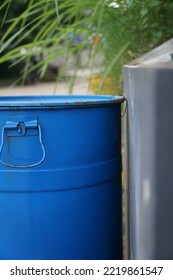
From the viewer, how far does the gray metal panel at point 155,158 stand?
4.87 ft

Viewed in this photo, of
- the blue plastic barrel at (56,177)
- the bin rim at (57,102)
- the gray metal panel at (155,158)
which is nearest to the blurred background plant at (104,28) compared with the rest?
the bin rim at (57,102)

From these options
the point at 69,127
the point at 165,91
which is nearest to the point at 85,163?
the point at 69,127

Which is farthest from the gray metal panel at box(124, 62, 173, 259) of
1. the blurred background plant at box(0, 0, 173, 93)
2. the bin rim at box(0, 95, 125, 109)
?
the blurred background plant at box(0, 0, 173, 93)

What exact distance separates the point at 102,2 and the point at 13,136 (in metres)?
1.14

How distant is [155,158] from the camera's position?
4.98 ft

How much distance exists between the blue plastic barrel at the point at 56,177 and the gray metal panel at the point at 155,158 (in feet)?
1.06

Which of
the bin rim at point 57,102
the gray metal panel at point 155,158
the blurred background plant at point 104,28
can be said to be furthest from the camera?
the blurred background plant at point 104,28

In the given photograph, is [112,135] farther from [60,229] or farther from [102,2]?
[102,2]

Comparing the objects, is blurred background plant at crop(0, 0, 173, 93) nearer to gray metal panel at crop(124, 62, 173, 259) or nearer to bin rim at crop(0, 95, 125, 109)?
bin rim at crop(0, 95, 125, 109)

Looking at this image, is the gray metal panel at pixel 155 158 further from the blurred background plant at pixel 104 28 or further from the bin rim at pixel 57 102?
the blurred background plant at pixel 104 28

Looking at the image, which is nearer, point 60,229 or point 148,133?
point 148,133

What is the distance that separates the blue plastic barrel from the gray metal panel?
0.32 metres

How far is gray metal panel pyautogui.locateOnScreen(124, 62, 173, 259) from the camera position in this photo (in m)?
1.48

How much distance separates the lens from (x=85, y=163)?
1886 mm
